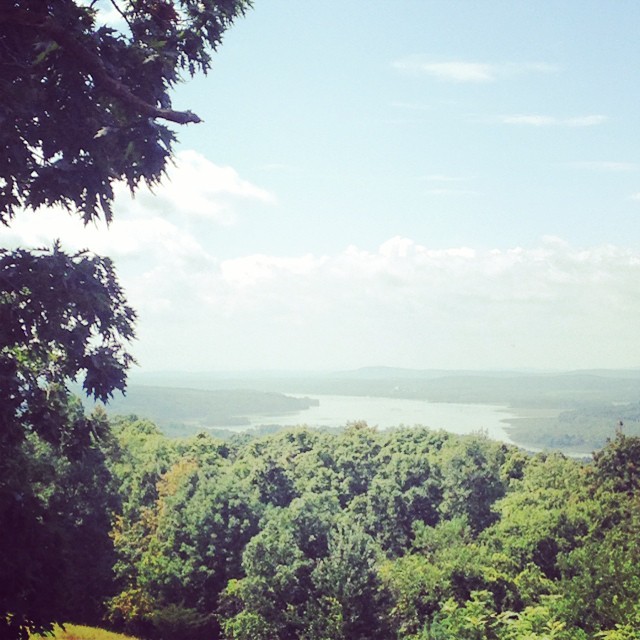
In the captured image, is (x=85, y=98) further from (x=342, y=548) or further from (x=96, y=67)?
(x=342, y=548)

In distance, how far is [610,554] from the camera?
26484mm

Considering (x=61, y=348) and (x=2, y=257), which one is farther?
(x=61, y=348)

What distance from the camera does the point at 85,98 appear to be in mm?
10641

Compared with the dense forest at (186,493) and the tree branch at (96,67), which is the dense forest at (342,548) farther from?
the tree branch at (96,67)

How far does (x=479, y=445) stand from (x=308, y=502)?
23.9 meters

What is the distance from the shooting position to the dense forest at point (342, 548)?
23.8 m

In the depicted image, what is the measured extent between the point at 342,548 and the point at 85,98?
23713mm

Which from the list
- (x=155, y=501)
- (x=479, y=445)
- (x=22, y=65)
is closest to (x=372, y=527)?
(x=479, y=445)

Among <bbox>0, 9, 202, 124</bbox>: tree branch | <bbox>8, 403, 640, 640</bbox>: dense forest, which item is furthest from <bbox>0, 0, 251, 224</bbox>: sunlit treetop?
<bbox>8, 403, 640, 640</bbox>: dense forest

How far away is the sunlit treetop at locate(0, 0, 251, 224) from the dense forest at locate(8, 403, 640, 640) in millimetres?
5017

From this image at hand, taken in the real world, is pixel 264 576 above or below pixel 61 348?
below

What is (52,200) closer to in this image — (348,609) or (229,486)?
(348,609)

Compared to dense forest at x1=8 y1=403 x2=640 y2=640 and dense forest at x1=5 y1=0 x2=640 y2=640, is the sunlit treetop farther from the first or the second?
dense forest at x1=8 y1=403 x2=640 y2=640

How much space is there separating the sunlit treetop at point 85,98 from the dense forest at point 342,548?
5017mm
